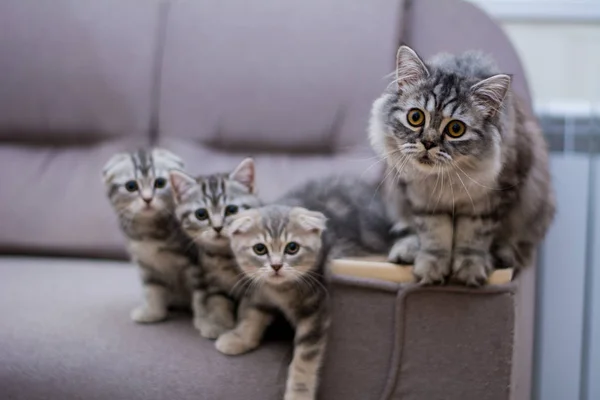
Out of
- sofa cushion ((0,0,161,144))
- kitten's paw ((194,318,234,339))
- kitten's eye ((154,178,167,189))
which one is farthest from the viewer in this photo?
sofa cushion ((0,0,161,144))

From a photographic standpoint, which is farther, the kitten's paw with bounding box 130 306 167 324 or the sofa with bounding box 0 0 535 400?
the sofa with bounding box 0 0 535 400

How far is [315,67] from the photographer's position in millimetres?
2045

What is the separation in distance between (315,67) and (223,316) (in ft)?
2.92

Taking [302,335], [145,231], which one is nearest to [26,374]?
[145,231]

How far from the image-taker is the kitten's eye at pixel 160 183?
160 cm

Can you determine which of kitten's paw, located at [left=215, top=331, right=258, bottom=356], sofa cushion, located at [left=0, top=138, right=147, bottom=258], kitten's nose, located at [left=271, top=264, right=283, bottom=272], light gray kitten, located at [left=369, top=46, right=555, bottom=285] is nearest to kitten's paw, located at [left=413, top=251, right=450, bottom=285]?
light gray kitten, located at [left=369, top=46, right=555, bottom=285]

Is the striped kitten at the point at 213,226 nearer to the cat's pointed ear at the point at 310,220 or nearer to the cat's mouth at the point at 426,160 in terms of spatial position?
the cat's pointed ear at the point at 310,220

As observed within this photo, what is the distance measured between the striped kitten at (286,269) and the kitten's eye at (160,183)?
25 cm

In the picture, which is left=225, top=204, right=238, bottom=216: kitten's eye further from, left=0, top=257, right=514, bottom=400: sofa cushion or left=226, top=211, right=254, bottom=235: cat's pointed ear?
left=0, top=257, right=514, bottom=400: sofa cushion

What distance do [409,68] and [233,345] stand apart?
2.29 feet

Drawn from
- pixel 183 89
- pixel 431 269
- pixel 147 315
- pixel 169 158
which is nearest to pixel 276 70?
pixel 183 89

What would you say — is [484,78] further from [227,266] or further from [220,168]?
[220,168]

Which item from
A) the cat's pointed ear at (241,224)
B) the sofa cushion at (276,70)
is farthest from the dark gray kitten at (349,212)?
the sofa cushion at (276,70)

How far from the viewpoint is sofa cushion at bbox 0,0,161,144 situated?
7.09ft
